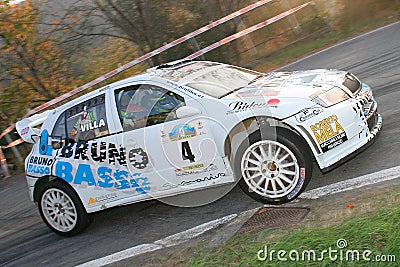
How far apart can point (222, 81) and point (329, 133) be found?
1567mm

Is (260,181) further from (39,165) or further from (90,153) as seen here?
(39,165)

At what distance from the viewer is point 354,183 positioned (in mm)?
6000

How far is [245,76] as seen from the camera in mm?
7141

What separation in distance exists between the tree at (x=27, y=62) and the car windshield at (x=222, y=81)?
8717mm

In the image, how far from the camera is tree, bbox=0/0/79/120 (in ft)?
47.4

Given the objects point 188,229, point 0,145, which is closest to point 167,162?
point 188,229

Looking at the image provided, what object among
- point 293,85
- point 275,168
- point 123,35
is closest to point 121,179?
point 275,168

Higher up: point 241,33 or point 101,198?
point 241,33

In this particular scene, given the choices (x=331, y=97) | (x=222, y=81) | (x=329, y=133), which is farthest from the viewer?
(x=222, y=81)

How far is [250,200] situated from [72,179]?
225cm

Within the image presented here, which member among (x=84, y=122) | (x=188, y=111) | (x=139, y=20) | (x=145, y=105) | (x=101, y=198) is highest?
(x=139, y=20)

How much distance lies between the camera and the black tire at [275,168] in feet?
19.1

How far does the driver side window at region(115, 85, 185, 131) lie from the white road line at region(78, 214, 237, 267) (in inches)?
49.8

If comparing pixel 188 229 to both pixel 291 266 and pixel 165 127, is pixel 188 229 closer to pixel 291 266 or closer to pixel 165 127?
pixel 165 127
